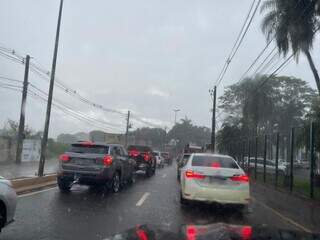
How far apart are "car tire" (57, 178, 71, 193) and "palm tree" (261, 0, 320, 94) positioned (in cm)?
1423

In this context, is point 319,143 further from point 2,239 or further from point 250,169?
point 2,239

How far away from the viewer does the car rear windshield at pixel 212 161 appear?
13258 mm

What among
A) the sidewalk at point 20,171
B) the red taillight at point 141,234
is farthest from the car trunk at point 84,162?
the red taillight at point 141,234

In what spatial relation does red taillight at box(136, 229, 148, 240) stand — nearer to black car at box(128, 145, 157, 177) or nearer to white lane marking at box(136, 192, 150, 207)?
white lane marking at box(136, 192, 150, 207)

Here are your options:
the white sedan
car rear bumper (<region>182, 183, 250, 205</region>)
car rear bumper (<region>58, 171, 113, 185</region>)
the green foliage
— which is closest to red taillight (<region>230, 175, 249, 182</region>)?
the white sedan

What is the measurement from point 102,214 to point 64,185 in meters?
5.44

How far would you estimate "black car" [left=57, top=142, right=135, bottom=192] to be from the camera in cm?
1596

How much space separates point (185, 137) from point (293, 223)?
376ft

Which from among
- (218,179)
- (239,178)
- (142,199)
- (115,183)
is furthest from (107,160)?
(239,178)

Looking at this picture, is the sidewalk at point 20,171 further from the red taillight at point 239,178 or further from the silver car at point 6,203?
the silver car at point 6,203

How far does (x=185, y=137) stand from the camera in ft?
414

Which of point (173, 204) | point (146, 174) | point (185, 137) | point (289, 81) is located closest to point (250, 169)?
point (146, 174)

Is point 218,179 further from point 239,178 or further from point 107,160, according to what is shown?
point 107,160

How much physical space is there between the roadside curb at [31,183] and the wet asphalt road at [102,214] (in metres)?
0.68
